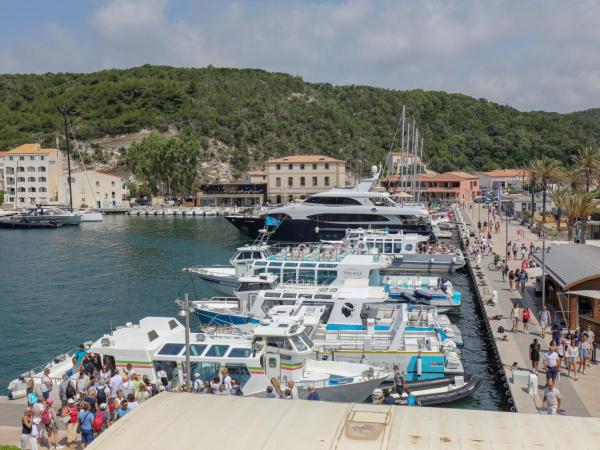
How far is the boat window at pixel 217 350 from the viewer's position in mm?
20875

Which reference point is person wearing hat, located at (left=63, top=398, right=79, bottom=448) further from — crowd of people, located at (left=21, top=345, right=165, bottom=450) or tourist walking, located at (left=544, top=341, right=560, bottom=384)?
tourist walking, located at (left=544, top=341, right=560, bottom=384)

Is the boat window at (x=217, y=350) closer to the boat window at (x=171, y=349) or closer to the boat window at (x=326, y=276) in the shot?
the boat window at (x=171, y=349)

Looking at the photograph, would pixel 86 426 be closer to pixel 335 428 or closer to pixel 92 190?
pixel 335 428

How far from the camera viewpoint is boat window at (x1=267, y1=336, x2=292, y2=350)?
2161 centimetres

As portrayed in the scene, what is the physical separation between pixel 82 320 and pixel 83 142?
4559 inches

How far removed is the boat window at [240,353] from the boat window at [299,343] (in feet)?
5.33

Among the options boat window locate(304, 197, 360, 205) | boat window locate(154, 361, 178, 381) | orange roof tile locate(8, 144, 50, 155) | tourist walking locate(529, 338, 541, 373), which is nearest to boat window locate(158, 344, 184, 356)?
boat window locate(154, 361, 178, 381)

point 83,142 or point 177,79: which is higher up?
point 177,79

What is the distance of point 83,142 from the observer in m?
144

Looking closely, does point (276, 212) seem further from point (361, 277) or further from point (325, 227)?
point (361, 277)

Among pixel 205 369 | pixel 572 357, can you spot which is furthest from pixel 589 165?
pixel 205 369

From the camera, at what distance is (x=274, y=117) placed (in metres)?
157

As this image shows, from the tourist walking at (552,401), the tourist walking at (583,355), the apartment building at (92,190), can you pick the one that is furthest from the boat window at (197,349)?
the apartment building at (92,190)

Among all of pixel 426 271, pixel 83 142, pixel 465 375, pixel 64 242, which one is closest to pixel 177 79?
pixel 83 142
